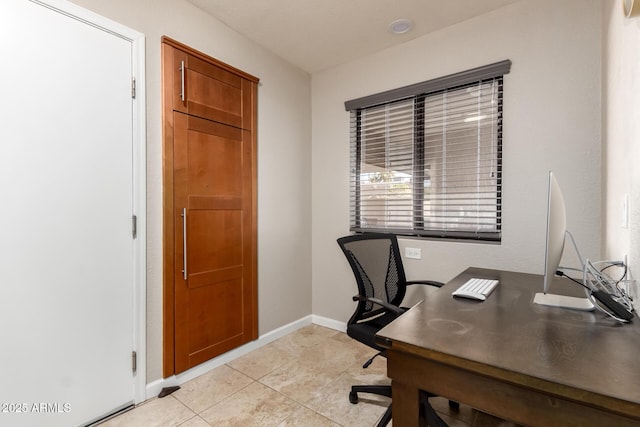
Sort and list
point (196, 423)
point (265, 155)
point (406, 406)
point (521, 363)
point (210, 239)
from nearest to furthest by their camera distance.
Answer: point (521, 363)
point (406, 406)
point (196, 423)
point (210, 239)
point (265, 155)

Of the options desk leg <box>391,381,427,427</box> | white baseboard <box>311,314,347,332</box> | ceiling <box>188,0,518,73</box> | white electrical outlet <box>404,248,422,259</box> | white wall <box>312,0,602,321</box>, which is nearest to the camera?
desk leg <box>391,381,427,427</box>

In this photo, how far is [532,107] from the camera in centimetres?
214

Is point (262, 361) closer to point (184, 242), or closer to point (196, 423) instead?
point (196, 423)

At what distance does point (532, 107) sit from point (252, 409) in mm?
2846

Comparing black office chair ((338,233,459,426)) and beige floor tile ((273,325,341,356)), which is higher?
black office chair ((338,233,459,426))

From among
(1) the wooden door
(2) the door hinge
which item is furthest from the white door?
(1) the wooden door

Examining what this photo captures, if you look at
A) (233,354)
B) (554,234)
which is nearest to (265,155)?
(233,354)

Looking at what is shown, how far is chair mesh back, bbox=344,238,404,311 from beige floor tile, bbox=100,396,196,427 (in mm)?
1338

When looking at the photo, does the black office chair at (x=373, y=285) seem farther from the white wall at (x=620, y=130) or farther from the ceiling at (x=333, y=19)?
the ceiling at (x=333, y=19)

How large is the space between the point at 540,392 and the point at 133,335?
2.15 m

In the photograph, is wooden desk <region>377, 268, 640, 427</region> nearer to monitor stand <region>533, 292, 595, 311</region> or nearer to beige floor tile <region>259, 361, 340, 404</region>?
monitor stand <region>533, 292, 595, 311</region>

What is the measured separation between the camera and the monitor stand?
4.21ft

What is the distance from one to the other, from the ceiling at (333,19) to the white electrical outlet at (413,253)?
191 cm

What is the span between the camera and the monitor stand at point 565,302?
50.5 inches
